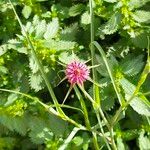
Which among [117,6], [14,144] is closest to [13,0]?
[117,6]

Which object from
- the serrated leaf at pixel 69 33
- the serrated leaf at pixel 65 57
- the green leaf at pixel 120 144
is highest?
the serrated leaf at pixel 69 33

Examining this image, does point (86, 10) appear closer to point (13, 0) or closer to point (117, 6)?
point (117, 6)

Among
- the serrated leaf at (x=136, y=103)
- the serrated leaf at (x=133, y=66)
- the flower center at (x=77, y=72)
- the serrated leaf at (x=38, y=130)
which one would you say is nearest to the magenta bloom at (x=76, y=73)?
the flower center at (x=77, y=72)

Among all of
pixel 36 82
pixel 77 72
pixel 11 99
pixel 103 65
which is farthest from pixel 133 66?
pixel 77 72

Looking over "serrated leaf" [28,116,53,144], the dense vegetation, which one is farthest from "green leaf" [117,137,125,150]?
"serrated leaf" [28,116,53,144]

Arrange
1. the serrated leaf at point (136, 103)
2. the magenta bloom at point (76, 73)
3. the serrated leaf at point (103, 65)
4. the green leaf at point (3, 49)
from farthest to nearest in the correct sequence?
the green leaf at point (3, 49)
the serrated leaf at point (103, 65)
the serrated leaf at point (136, 103)
the magenta bloom at point (76, 73)

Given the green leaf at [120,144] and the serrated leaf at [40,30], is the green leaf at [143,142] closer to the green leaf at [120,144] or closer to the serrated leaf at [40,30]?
the green leaf at [120,144]

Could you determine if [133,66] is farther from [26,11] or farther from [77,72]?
[77,72]

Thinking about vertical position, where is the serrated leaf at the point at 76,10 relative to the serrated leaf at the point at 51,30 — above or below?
above
